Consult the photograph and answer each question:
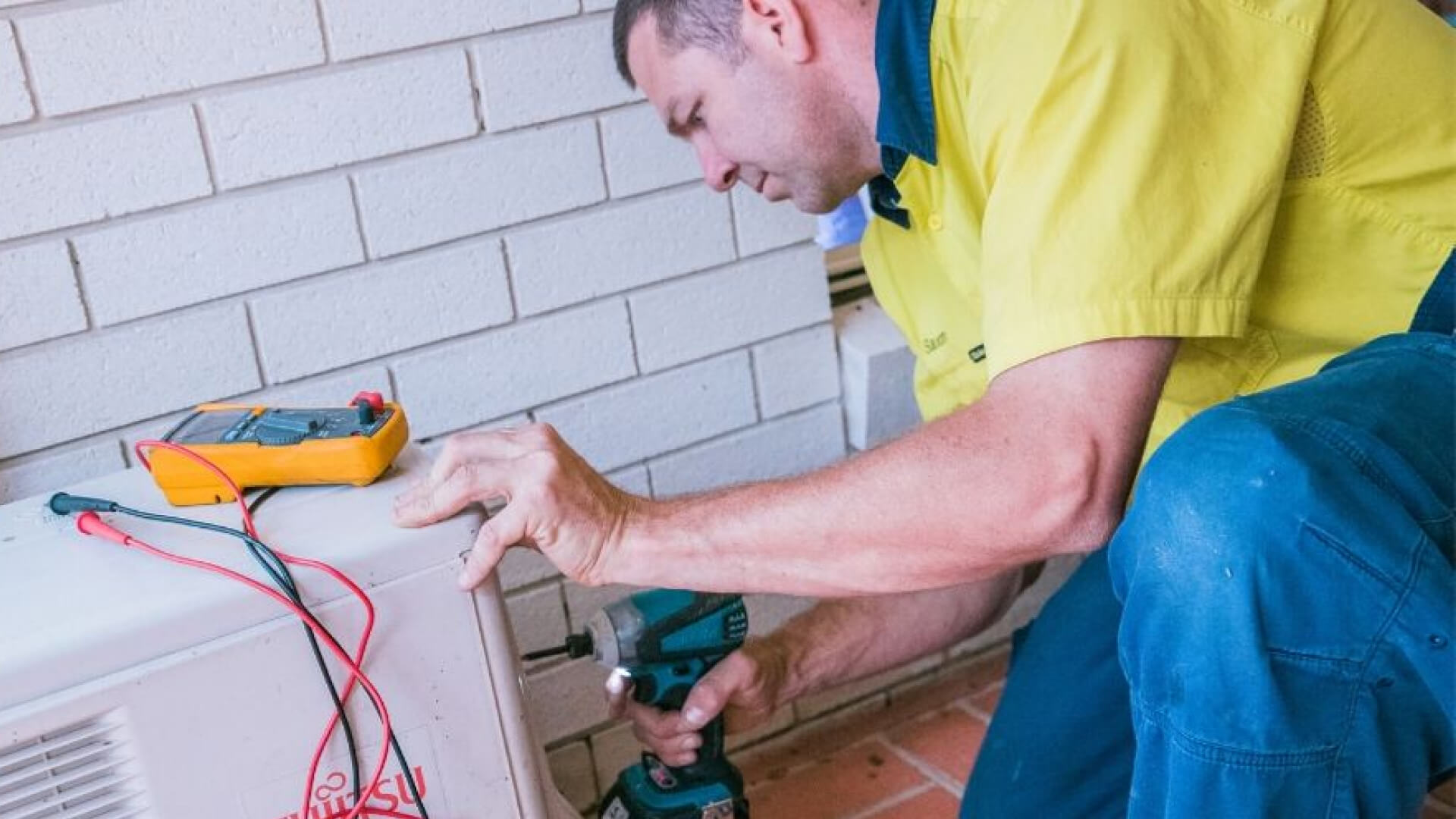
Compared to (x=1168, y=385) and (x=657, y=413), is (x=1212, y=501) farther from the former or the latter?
(x=657, y=413)

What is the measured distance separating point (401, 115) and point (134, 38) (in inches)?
12.7

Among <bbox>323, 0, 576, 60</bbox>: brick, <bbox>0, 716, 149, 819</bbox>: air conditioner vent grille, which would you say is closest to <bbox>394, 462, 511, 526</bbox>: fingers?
<bbox>0, 716, 149, 819</bbox>: air conditioner vent grille

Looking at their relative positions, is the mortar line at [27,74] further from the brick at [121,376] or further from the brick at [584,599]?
the brick at [584,599]

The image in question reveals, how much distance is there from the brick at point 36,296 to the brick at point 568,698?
812 millimetres

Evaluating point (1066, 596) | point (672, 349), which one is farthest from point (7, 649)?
point (1066, 596)

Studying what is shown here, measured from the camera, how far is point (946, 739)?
2338 mm

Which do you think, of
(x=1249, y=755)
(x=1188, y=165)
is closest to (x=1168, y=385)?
(x=1188, y=165)

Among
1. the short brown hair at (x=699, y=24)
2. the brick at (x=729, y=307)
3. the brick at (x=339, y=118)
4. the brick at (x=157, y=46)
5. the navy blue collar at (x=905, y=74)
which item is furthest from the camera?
the brick at (x=729, y=307)

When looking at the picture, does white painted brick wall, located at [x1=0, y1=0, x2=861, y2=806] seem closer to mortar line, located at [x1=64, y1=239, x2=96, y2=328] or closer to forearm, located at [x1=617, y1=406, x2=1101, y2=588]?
mortar line, located at [x1=64, y1=239, x2=96, y2=328]

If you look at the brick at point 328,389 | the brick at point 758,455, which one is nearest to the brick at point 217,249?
the brick at point 328,389

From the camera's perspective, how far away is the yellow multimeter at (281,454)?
4.15 ft

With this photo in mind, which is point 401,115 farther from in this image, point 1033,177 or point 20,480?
point 1033,177

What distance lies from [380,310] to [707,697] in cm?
67

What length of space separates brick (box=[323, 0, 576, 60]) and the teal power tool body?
767mm
